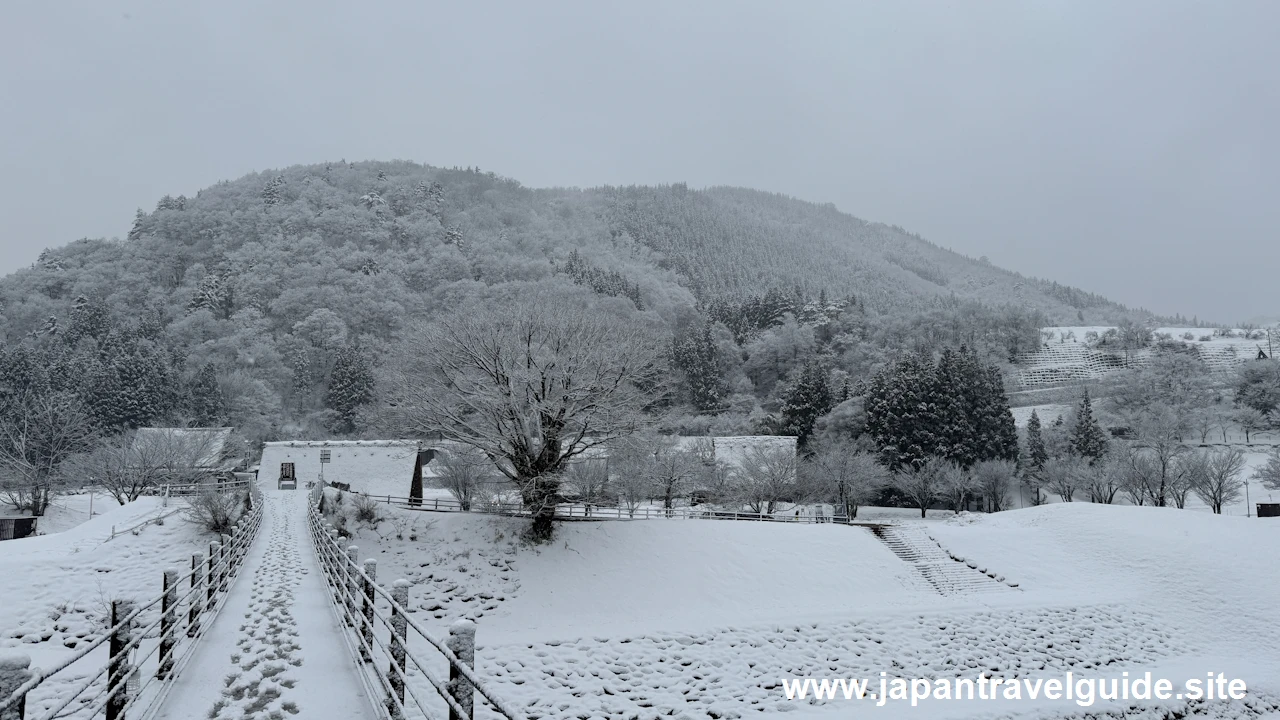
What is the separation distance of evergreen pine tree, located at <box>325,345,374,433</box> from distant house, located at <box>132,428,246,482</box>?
13.9 metres

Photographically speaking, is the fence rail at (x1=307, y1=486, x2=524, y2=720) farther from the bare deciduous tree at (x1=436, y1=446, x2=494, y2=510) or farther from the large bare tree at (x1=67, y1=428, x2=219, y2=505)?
the large bare tree at (x1=67, y1=428, x2=219, y2=505)

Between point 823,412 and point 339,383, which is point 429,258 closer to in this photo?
point 339,383

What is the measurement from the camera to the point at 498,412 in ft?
68.7

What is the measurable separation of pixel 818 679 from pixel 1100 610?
10380 millimetres

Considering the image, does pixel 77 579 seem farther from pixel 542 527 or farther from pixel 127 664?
pixel 127 664

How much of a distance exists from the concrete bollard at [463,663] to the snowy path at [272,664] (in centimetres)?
181

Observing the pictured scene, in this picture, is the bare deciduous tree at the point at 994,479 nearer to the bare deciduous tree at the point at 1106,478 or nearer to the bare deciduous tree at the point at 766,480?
the bare deciduous tree at the point at 1106,478

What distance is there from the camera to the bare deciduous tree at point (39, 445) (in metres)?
35.2

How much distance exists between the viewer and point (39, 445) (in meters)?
38.3

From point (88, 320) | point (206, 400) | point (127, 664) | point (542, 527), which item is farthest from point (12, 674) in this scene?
point (88, 320)

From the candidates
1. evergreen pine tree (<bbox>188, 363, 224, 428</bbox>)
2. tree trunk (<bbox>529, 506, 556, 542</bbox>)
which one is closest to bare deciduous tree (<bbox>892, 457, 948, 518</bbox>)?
tree trunk (<bbox>529, 506, 556, 542</bbox>)

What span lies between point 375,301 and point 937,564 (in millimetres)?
70180

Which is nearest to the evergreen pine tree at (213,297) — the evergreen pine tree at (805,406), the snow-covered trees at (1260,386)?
the evergreen pine tree at (805,406)

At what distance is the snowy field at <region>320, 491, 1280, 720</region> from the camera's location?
14617mm
